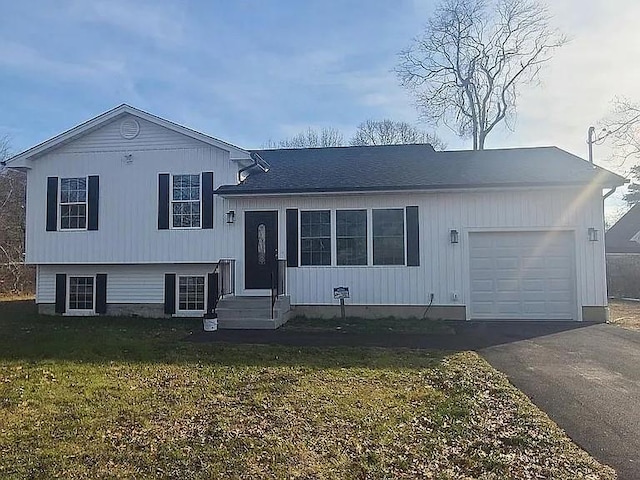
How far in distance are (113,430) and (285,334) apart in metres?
5.71

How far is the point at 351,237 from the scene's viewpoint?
41.4 feet

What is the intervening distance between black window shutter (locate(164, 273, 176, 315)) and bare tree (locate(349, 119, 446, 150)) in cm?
2159

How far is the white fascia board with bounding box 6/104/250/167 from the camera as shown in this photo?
13.0 meters

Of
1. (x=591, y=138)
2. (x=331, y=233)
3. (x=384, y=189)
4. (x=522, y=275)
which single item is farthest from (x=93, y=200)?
(x=591, y=138)

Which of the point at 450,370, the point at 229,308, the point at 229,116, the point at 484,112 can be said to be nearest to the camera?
the point at 450,370

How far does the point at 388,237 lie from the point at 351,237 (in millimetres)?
868

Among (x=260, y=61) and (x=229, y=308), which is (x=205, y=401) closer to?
(x=229, y=308)

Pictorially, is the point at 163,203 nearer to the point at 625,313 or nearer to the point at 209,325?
the point at 209,325

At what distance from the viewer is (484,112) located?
2620cm

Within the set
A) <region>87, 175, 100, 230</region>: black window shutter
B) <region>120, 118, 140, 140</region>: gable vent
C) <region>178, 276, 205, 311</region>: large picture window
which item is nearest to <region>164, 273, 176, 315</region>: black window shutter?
<region>178, 276, 205, 311</region>: large picture window

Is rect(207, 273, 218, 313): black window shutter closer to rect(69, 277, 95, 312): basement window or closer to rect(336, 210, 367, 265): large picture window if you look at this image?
rect(336, 210, 367, 265): large picture window

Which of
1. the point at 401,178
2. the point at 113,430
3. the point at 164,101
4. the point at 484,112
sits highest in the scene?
the point at 484,112

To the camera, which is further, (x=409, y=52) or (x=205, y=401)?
(x=409, y=52)

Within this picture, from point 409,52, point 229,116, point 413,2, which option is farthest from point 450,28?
point 413,2
